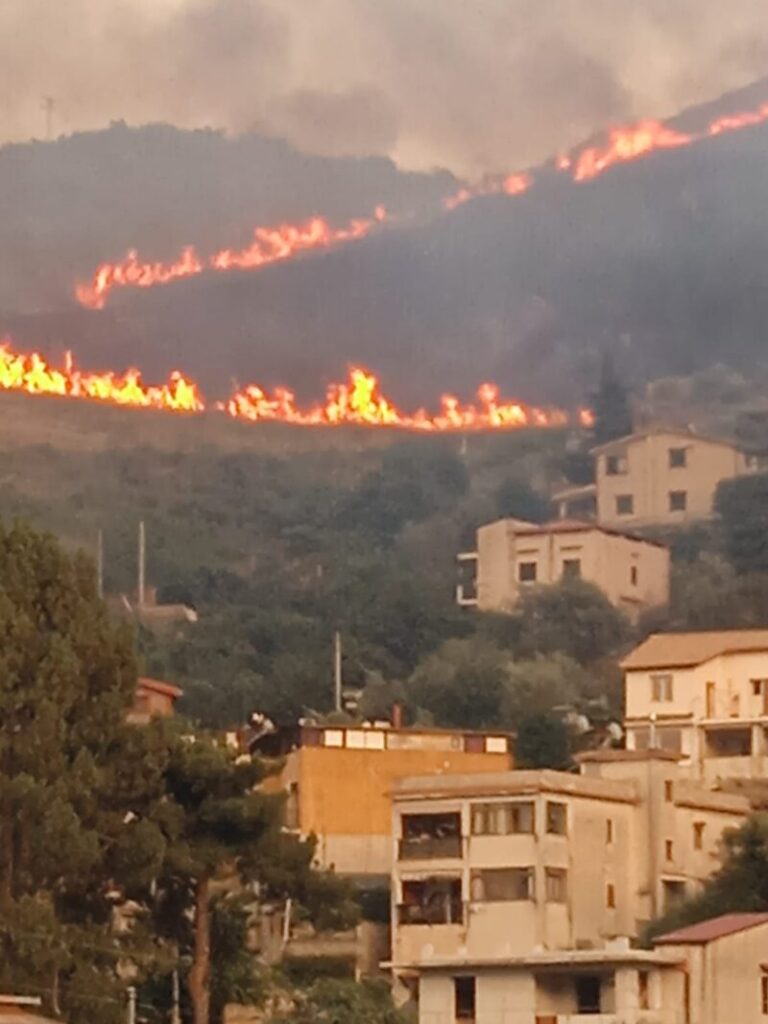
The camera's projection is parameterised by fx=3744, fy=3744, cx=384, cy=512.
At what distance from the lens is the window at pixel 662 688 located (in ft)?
269

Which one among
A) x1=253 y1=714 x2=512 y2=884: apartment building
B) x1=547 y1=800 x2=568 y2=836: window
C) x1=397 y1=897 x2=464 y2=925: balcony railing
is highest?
x1=253 y1=714 x2=512 y2=884: apartment building

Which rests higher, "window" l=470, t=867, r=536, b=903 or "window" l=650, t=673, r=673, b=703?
"window" l=650, t=673, r=673, b=703

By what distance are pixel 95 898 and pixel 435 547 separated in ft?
280

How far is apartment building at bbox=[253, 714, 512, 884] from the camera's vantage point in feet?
244

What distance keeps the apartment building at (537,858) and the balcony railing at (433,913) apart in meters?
0.02

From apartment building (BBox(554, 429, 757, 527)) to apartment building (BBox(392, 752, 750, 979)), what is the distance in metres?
63.3

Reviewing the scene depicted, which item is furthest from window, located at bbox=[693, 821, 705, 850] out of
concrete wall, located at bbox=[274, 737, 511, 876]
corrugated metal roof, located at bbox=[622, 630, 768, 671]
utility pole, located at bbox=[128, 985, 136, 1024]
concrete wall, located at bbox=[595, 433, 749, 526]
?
concrete wall, located at bbox=[595, 433, 749, 526]

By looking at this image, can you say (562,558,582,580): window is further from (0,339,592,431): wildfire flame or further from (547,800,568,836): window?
(0,339,592,431): wildfire flame

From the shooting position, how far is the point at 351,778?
76.0 m

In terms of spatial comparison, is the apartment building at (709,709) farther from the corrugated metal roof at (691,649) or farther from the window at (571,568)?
the window at (571,568)

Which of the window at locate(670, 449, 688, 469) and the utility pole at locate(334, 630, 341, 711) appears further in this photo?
the window at locate(670, 449, 688, 469)

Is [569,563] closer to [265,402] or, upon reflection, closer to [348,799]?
[348,799]

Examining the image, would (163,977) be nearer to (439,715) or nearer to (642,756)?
(642,756)

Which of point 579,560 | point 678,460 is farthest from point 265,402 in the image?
point 579,560
